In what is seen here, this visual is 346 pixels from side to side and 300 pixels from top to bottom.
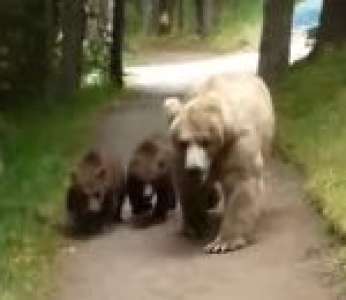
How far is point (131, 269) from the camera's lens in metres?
8.20

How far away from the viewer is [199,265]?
8016 millimetres

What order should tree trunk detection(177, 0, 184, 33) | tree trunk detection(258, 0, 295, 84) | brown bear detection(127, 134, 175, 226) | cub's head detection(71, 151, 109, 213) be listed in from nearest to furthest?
1. cub's head detection(71, 151, 109, 213)
2. brown bear detection(127, 134, 175, 226)
3. tree trunk detection(258, 0, 295, 84)
4. tree trunk detection(177, 0, 184, 33)

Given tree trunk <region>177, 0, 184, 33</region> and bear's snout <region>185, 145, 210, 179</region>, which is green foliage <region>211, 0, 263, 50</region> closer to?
tree trunk <region>177, 0, 184, 33</region>

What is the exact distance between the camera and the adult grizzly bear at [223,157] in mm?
8180

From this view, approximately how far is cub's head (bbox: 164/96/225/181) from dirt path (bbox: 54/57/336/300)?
69 cm

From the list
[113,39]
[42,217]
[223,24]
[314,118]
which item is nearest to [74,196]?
[42,217]

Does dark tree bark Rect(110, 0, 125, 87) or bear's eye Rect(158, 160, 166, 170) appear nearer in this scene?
bear's eye Rect(158, 160, 166, 170)

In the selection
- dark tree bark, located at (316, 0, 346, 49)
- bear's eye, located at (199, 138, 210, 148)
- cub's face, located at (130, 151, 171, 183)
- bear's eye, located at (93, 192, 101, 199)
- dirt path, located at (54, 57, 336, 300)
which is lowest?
dirt path, located at (54, 57, 336, 300)

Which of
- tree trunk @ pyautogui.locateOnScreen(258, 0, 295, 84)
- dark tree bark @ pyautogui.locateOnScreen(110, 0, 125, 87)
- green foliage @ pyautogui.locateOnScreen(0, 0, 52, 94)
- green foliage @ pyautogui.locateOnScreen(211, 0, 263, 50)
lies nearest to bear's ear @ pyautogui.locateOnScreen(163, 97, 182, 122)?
tree trunk @ pyautogui.locateOnScreen(258, 0, 295, 84)

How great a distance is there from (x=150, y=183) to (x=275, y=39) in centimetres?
633

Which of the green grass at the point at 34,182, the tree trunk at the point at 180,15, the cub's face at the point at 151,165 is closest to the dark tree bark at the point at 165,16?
the tree trunk at the point at 180,15

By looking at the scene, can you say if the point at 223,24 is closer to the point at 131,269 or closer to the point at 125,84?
the point at 125,84

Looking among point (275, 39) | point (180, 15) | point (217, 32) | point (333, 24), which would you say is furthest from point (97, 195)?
point (180, 15)

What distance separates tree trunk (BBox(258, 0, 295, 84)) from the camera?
600 inches
